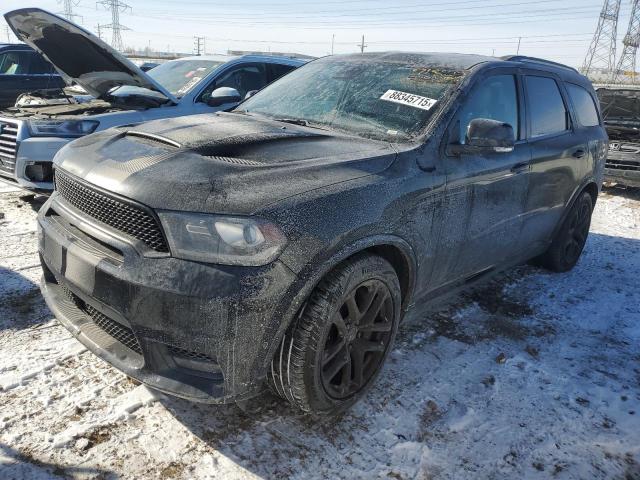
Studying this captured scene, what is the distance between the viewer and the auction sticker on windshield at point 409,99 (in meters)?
3.03

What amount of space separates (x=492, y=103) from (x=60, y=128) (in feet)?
13.0

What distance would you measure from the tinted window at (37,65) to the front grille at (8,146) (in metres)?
5.44

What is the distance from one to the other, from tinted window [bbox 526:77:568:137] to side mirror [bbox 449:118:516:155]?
37.5 inches

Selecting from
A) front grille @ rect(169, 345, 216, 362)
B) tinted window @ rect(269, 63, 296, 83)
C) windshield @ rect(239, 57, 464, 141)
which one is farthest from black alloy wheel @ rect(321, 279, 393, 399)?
tinted window @ rect(269, 63, 296, 83)

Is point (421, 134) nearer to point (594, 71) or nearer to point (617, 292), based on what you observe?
point (617, 292)

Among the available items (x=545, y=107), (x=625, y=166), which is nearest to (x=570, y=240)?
(x=545, y=107)

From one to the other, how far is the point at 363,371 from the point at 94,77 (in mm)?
4768

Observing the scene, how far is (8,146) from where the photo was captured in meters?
5.14

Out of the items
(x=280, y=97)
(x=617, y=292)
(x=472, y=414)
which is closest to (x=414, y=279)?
(x=472, y=414)

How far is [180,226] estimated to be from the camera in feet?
6.69

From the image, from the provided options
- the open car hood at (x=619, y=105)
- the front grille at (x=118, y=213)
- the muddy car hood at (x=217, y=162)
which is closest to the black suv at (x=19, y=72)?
the muddy car hood at (x=217, y=162)

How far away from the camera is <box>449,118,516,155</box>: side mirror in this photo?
2889 millimetres

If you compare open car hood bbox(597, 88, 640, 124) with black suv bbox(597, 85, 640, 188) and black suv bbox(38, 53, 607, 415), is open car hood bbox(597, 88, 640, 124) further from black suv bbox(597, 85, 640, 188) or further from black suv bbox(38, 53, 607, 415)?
black suv bbox(38, 53, 607, 415)

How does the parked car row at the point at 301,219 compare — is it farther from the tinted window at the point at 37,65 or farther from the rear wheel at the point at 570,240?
the tinted window at the point at 37,65
